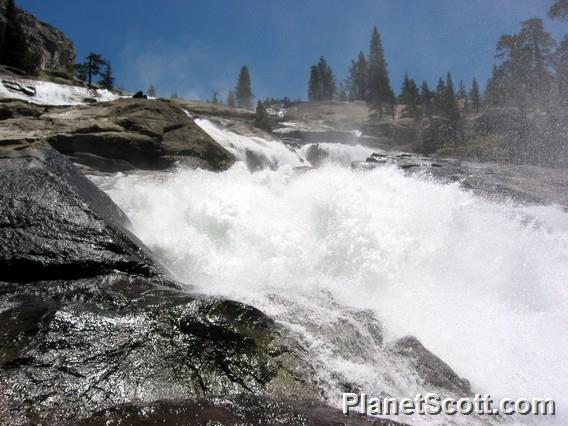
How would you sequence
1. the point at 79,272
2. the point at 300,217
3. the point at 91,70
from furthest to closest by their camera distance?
1. the point at 91,70
2. the point at 300,217
3. the point at 79,272

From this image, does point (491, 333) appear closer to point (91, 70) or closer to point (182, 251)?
point (182, 251)

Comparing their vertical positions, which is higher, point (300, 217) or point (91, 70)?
point (91, 70)

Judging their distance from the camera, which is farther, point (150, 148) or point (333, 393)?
point (150, 148)

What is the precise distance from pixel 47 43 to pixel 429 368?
2312 inches

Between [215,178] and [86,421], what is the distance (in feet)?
34.4

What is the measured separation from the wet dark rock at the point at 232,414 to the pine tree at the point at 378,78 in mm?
58162

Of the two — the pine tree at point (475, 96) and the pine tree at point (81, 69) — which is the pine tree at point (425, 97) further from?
the pine tree at point (81, 69)

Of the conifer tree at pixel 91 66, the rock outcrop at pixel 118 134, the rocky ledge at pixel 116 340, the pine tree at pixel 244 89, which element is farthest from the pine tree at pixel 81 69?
the rocky ledge at pixel 116 340

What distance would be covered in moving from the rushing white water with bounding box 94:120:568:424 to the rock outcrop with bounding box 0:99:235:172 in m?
1.77

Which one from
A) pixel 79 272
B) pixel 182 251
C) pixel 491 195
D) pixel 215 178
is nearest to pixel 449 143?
pixel 491 195

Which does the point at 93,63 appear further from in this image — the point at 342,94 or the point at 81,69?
the point at 342,94

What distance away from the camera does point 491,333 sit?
6.75 meters

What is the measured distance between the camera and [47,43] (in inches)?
1790

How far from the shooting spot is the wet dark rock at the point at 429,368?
4.46 m
